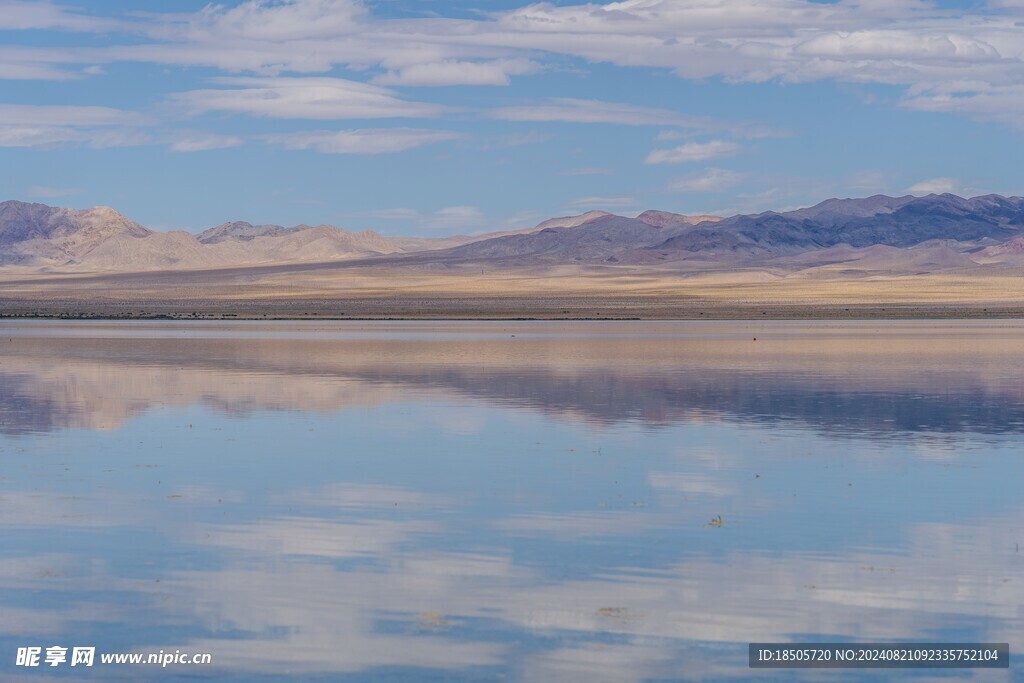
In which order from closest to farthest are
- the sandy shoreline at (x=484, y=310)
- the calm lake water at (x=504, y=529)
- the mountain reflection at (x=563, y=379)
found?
the calm lake water at (x=504, y=529) → the mountain reflection at (x=563, y=379) → the sandy shoreline at (x=484, y=310)

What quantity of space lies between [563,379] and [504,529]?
1780cm

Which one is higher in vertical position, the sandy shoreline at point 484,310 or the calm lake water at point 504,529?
the calm lake water at point 504,529

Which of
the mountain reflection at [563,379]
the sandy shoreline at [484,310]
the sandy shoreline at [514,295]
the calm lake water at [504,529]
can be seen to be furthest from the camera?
the sandy shoreline at [514,295]

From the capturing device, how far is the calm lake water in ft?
28.5

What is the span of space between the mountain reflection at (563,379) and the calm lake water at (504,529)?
0.68ft

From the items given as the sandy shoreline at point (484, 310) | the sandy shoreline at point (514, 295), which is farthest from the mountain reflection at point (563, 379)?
the sandy shoreline at point (514, 295)

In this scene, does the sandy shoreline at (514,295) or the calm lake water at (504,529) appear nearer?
the calm lake water at (504,529)

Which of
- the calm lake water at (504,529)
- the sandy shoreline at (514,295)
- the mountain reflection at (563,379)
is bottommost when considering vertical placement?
the sandy shoreline at (514,295)

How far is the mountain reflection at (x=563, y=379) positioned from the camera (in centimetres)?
2195

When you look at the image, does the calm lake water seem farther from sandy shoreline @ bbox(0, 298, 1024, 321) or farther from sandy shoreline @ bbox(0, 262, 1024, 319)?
sandy shoreline @ bbox(0, 262, 1024, 319)

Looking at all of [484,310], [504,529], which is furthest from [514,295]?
[504,529]

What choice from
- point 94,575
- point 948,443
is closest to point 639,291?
point 948,443

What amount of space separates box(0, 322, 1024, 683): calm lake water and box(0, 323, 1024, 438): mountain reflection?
209 millimetres

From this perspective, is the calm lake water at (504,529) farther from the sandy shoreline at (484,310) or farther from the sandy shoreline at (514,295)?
the sandy shoreline at (514,295)
